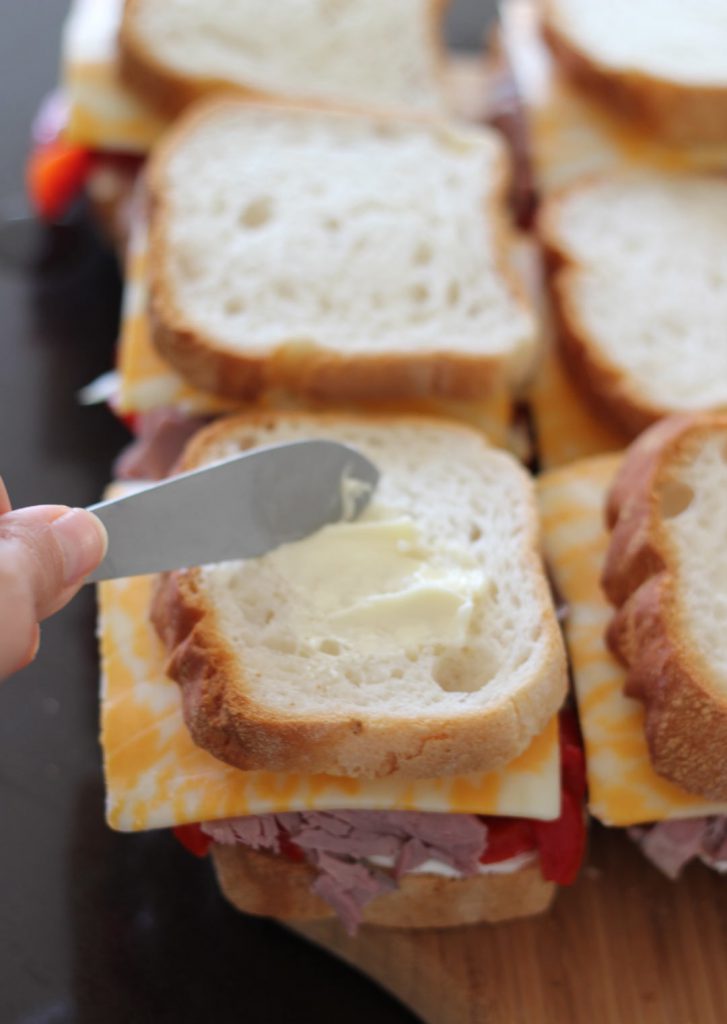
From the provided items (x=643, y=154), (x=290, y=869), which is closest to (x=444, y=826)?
(x=290, y=869)

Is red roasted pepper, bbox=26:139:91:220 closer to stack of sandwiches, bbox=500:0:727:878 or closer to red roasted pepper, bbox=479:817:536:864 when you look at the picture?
stack of sandwiches, bbox=500:0:727:878

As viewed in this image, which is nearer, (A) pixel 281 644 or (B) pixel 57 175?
(A) pixel 281 644

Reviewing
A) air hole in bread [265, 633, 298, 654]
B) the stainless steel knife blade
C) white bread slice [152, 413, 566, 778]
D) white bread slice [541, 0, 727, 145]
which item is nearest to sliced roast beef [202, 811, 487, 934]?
white bread slice [152, 413, 566, 778]

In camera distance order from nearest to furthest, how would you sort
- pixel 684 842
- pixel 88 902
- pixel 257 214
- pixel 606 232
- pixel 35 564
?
pixel 35 564 < pixel 684 842 < pixel 88 902 < pixel 257 214 < pixel 606 232

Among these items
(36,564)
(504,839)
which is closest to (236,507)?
(36,564)

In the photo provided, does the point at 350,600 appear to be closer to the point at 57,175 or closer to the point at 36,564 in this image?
the point at 36,564

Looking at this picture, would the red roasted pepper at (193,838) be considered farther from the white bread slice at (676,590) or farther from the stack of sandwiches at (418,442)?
the white bread slice at (676,590)
